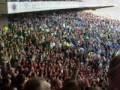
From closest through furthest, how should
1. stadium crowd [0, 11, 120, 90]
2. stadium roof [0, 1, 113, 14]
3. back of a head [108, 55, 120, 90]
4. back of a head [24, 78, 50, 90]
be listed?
back of a head [108, 55, 120, 90] → back of a head [24, 78, 50, 90] → stadium crowd [0, 11, 120, 90] → stadium roof [0, 1, 113, 14]

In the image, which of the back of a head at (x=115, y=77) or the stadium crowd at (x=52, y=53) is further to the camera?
the stadium crowd at (x=52, y=53)

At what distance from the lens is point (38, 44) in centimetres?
2114

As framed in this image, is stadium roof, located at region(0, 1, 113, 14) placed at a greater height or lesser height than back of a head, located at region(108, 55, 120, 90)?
lesser

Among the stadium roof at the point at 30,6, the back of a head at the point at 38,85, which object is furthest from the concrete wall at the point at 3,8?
the back of a head at the point at 38,85

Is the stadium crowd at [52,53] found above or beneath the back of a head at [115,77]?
beneath

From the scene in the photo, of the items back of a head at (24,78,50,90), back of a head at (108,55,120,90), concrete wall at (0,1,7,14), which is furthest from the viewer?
concrete wall at (0,1,7,14)

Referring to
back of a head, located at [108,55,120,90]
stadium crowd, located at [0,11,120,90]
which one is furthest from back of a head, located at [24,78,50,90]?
stadium crowd, located at [0,11,120,90]

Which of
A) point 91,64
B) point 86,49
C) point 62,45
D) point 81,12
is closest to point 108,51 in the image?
point 86,49

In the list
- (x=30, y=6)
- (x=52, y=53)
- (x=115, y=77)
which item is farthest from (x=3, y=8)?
(x=115, y=77)

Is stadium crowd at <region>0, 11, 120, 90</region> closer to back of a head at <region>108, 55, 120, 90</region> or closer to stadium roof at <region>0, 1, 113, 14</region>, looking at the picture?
stadium roof at <region>0, 1, 113, 14</region>

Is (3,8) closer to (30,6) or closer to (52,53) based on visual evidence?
→ (30,6)

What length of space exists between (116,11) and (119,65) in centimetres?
5658

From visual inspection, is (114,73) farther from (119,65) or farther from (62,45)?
(62,45)

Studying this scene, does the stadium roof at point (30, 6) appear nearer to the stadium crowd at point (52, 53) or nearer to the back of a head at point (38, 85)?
the stadium crowd at point (52, 53)
